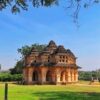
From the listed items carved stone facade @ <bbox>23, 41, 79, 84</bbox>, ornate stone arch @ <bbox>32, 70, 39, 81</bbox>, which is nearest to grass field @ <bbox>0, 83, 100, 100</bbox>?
carved stone facade @ <bbox>23, 41, 79, 84</bbox>

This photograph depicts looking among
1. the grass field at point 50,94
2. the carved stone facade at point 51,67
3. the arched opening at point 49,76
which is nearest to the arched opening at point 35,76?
the carved stone facade at point 51,67

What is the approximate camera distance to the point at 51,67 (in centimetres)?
6944

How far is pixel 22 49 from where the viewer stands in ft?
355

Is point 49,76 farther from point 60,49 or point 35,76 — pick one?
point 60,49

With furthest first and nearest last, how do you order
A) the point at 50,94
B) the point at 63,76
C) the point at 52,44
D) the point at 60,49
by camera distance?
the point at 52,44 → the point at 63,76 → the point at 60,49 → the point at 50,94

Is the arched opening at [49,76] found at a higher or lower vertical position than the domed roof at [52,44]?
lower

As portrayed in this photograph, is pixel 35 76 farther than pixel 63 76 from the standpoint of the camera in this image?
Yes

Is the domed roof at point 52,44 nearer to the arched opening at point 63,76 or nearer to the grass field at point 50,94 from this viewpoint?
the arched opening at point 63,76

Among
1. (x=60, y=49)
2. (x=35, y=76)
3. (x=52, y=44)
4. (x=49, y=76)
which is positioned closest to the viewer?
(x=60, y=49)

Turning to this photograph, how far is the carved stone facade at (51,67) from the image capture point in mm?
68188

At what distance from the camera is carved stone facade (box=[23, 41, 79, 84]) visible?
6819cm

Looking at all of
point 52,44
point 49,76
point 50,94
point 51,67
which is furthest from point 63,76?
point 50,94

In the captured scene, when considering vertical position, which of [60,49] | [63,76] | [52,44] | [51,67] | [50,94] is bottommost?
[50,94]

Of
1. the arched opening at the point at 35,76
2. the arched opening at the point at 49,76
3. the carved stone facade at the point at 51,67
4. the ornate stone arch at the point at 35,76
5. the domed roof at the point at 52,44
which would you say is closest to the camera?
the carved stone facade at the point at 51,67
